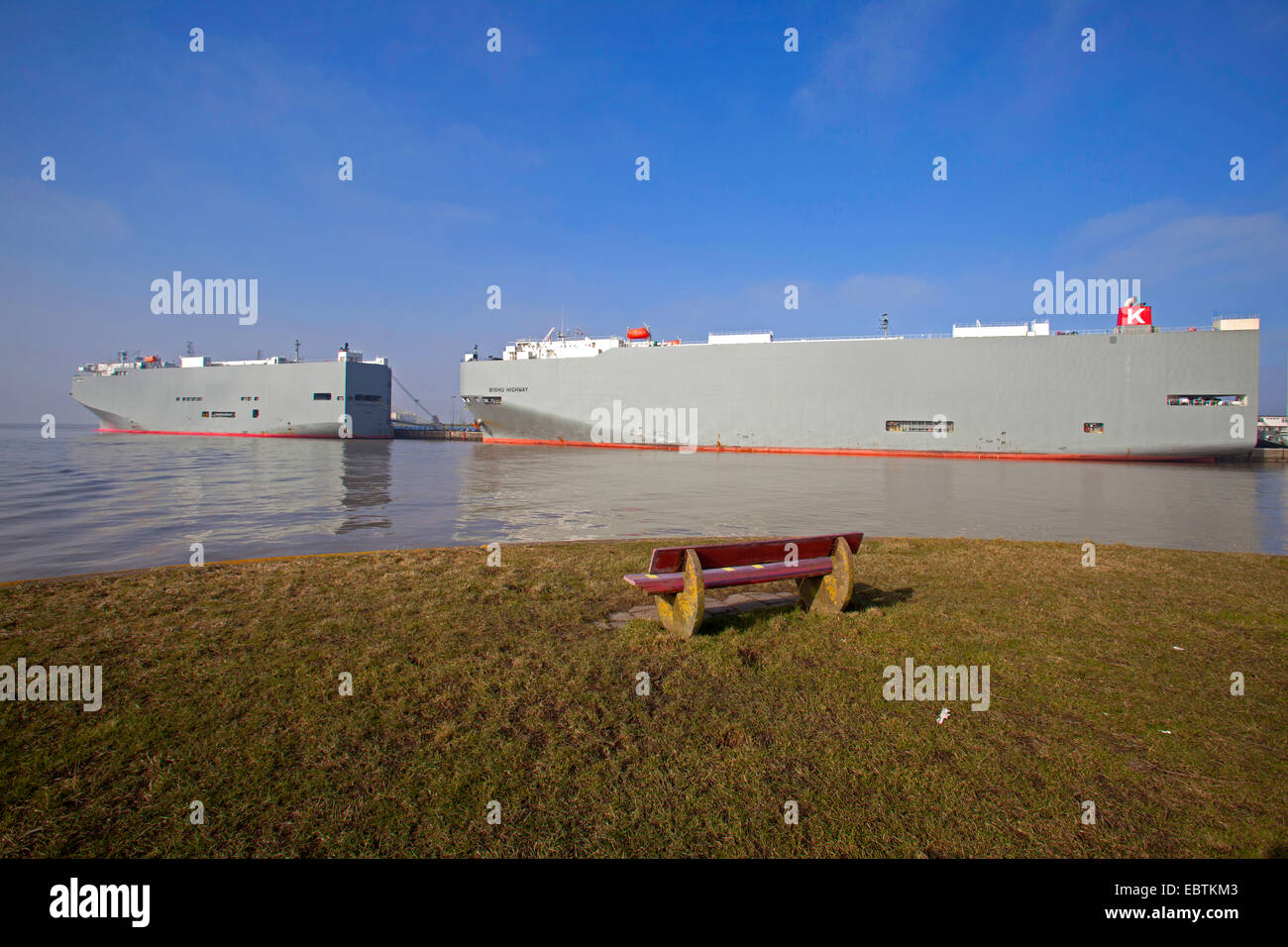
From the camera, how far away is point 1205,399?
30438 mm

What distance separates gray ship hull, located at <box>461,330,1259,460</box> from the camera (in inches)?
1185

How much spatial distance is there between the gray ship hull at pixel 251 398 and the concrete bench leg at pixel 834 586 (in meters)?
56.1

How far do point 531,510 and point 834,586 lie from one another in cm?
705

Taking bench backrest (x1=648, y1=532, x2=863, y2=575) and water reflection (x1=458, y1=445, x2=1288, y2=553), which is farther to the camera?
water reflection (x1=458, y1=445, x2=1288, y2=553)

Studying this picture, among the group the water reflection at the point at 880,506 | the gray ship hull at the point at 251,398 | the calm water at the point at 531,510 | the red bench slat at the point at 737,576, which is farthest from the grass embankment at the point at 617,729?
the gray ship hull at the point at 251,398

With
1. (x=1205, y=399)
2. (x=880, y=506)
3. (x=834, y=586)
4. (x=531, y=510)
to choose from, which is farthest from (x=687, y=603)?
(x=1205, y=399)

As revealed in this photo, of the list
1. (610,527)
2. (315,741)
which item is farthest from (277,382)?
(315,741)

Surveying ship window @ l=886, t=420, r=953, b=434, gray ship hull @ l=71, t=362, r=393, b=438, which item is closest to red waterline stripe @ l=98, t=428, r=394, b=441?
gray ship hull @ l=71, t=362, r=393, b=438

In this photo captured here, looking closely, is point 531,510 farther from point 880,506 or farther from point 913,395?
point 913,395

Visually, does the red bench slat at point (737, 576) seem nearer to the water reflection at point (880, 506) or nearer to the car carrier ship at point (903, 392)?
the water reflection at point (880, 506)

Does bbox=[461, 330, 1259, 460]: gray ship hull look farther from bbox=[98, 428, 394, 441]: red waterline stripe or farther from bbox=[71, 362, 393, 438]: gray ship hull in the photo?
bbox=[98, 428, 394, 441]: red waterline stripe

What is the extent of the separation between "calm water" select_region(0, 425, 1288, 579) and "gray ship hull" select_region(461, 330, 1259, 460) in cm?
1349

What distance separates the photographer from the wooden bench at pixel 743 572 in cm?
390

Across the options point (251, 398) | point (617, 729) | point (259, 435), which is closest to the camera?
point (617, 729)
